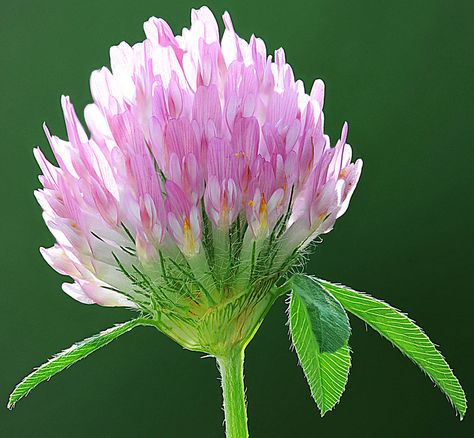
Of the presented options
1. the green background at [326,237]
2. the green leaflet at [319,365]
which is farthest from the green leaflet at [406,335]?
the green background at [326,237]

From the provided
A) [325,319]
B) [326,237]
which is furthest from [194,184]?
[326,237]

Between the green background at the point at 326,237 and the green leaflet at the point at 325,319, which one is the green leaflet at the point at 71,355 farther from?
the green background at the point at 326,237

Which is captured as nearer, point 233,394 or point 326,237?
point 233,394

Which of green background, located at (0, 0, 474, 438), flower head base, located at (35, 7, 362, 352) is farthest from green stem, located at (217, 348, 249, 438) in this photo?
green background, located at (0, 0, 474, 438)

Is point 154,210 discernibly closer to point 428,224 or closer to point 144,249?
→ point 144,249

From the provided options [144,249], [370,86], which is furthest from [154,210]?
[370,86]

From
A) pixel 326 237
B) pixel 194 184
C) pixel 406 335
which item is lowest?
pixel 326 237

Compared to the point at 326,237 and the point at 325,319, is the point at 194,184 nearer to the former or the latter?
the point at 325,319
